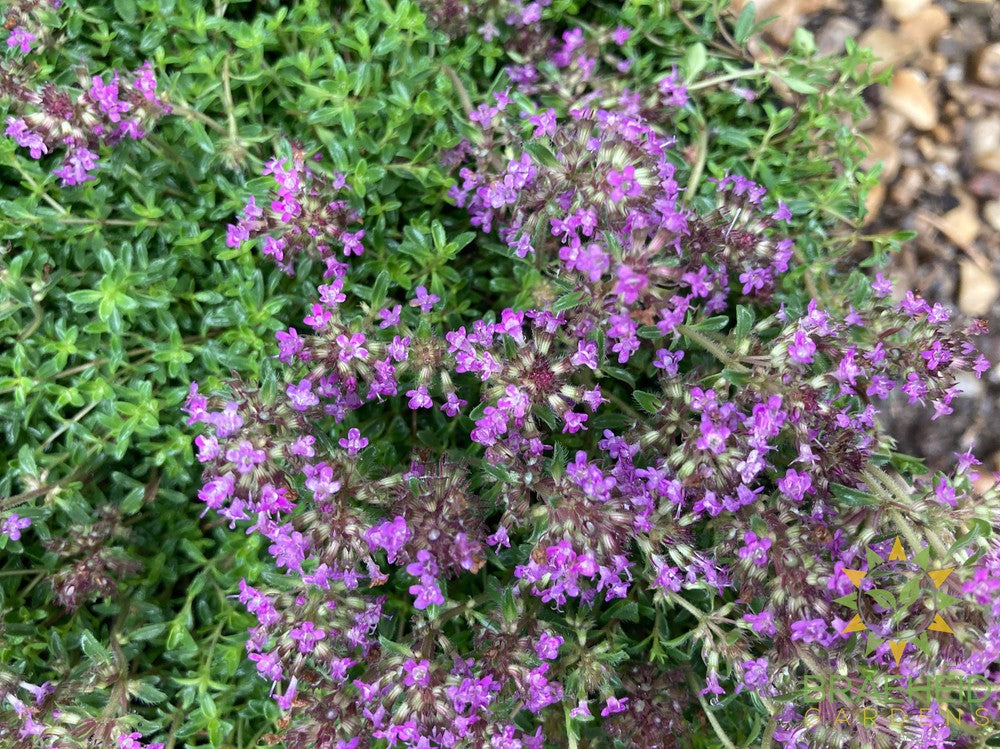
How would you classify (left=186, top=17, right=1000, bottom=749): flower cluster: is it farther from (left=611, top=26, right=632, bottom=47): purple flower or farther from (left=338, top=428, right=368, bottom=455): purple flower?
(left=611, top=26, right=632, bottom=47): purple flower

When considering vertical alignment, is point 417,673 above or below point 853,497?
below

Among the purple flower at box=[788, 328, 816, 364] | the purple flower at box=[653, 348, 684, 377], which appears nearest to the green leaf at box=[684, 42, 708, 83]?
the purple flower at box=[653, 348, 684, 377]

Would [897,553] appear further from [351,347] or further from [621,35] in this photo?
[621,35]

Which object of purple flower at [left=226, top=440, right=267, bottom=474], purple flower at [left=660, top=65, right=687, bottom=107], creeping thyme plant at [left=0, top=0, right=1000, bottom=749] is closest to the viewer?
purple flower at [left=226, top=440, right=267, bottom=474]

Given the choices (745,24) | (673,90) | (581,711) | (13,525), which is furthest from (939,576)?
(13,525)

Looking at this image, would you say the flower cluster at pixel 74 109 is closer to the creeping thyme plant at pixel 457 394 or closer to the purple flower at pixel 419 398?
the creeping thyme plant at pixel 457 394

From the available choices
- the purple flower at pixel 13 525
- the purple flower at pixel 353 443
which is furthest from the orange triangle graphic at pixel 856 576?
the purple flower at pixel 13 525

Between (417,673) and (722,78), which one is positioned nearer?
(417,673)
